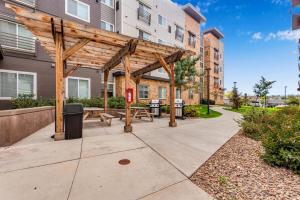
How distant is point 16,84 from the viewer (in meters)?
9.70

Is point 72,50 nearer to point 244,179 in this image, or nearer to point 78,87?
point 244,179

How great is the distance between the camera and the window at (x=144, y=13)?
55.8 feet

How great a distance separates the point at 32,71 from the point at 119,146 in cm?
993

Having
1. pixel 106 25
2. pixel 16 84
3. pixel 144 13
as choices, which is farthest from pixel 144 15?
pixel 16 84

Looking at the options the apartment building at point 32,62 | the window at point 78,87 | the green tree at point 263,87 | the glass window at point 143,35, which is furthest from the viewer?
the green tree at point 263,87

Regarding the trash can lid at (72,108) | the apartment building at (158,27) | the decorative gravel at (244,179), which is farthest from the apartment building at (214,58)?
the trash can lid at (72,108)

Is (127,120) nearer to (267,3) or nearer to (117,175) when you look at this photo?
(117,175)

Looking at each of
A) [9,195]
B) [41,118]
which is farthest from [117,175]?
[41,118]

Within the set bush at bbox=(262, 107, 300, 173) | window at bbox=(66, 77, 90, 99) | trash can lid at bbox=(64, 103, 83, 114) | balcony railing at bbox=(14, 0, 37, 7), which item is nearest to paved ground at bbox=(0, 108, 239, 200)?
trash can lid at bbox=(64, 103, 83, 114)

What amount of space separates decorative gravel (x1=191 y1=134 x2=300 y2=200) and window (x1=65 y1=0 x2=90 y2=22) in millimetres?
14215

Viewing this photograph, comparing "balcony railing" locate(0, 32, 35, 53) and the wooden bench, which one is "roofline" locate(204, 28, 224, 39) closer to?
"balcony railing" locate(0, 32, 35, 53)

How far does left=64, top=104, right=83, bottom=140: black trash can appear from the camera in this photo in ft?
15.6

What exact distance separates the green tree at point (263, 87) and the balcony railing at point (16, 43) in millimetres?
31481

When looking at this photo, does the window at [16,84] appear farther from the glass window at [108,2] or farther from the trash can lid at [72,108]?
the glass window at [108,2]
